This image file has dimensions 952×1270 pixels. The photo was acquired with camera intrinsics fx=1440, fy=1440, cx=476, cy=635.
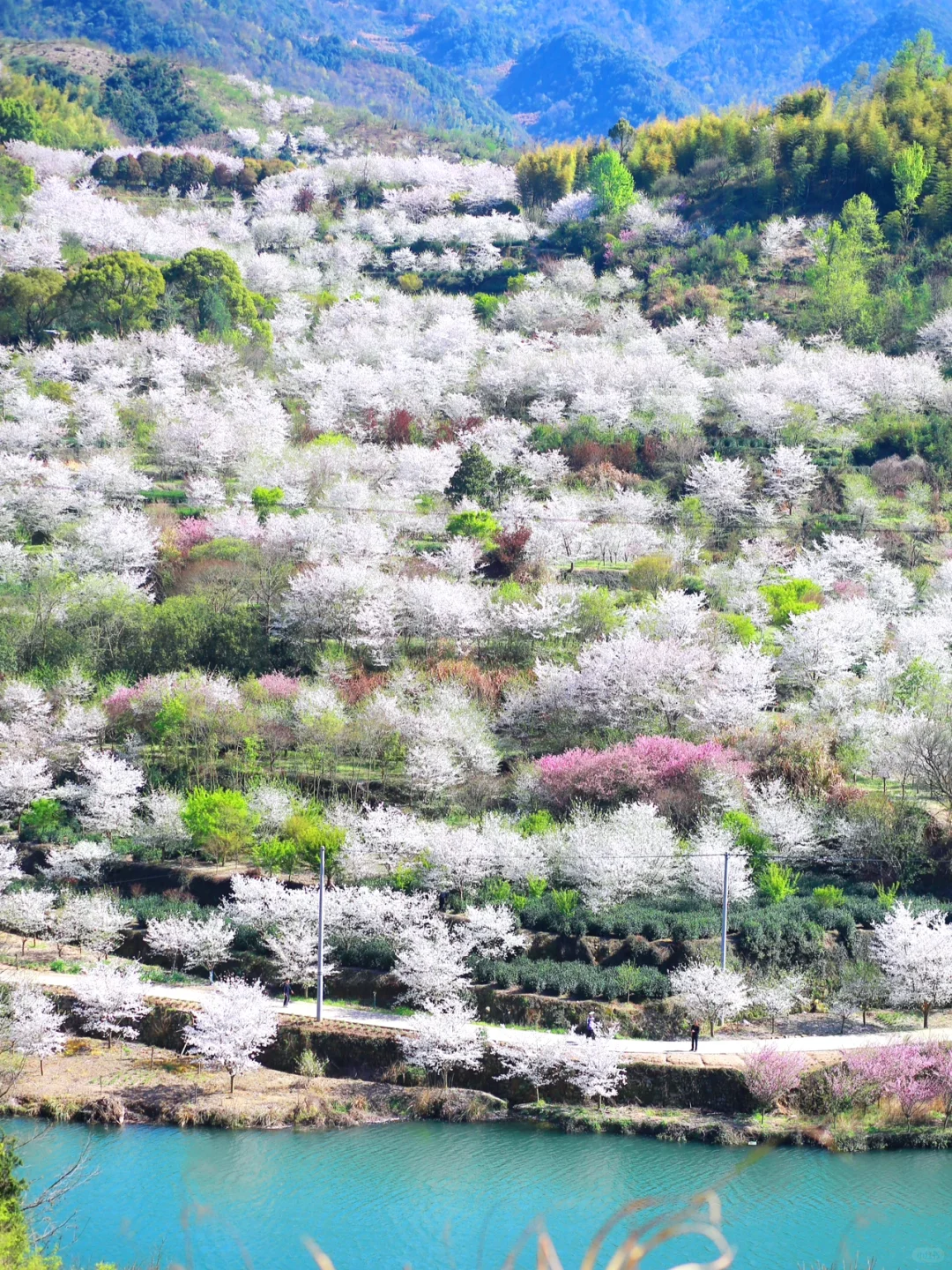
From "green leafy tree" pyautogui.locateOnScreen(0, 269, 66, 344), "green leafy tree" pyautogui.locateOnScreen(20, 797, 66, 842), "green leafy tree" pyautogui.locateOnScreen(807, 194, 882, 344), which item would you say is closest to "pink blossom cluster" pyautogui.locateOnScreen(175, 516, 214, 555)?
"green leafy tree" pyautogui.locateOnScreen(20, 797, 66, 842)

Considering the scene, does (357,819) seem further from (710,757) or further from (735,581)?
(735,581)

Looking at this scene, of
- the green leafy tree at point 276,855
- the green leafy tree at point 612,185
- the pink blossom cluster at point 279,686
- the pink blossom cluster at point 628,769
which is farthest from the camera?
the green leafy tree at point 612,185

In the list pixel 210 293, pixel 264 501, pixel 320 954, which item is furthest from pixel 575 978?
pixel 210 293

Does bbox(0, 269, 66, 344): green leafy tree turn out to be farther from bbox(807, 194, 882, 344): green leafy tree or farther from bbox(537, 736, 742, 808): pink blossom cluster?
bbox(537, 736, 742, 808): pink blossom cluster

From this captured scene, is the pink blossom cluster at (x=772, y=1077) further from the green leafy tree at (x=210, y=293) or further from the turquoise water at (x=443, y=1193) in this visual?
the green leafy tree at (x=210, y=293)

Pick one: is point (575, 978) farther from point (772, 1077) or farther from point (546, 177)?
point (546, 177)

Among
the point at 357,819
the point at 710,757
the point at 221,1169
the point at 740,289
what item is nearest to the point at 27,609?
the point at 357,819

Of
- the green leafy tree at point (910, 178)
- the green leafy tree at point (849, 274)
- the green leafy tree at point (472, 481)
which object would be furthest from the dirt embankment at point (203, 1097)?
the green leafy tree at point (910, 178)
